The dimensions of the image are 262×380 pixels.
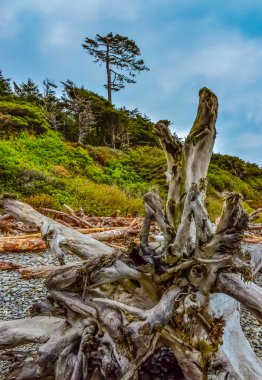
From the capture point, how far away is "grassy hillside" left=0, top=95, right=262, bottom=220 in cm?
1141

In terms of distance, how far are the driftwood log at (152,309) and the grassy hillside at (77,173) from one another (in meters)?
7.03

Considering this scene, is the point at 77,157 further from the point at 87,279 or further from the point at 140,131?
the point at 87,279

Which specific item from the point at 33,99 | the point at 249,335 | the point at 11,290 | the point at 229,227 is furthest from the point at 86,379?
the point at 33,99

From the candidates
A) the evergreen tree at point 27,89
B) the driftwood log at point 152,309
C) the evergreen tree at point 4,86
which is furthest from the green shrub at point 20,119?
the driftwood log at point 152,309

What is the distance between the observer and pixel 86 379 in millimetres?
2330

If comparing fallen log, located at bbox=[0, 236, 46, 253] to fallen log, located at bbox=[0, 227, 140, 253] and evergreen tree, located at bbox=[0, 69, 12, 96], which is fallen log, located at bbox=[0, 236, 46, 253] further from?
evergreen tree, located at bbox=[0, 69, 12, 96]

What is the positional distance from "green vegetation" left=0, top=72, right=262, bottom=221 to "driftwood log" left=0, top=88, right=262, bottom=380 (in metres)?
5.73

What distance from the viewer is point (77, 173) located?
15.5 metres

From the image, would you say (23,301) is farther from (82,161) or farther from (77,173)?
(82,161)

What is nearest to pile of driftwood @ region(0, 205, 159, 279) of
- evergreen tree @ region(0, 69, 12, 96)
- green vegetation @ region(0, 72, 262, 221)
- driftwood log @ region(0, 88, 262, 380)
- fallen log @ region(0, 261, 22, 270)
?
fallen log @ region(0, 261, 22, 270)

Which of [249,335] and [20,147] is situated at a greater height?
[20,147]

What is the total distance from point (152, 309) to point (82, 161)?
14.7m

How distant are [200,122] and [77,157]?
13760 mm

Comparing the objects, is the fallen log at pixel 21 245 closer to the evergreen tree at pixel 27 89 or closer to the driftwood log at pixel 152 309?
the driftwood log at pixel 152 309
